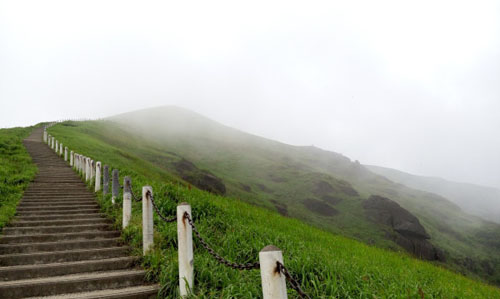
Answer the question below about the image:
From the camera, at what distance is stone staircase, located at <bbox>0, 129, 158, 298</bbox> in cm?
509

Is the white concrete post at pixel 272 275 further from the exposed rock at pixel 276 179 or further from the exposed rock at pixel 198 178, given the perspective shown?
the exposed rock at pixel 276 179

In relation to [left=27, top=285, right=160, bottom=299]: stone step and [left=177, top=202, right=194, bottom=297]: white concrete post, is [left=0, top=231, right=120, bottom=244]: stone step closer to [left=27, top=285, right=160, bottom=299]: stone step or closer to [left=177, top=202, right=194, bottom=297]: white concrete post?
[left=27, top=285, right=160, bottom=299]: stone step

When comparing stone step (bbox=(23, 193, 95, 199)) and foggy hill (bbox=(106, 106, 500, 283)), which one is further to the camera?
foggy hill (bbox=(106, 106, 500, 283))

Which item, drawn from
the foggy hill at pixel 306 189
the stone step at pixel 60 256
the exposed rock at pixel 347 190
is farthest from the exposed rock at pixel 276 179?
the stone step at pixel 60 256

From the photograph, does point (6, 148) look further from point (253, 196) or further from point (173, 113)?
point (173, 113)

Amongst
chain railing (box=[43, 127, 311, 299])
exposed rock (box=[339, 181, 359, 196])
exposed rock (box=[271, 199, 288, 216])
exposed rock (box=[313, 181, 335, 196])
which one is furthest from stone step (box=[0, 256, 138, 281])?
exposed rock (box=[339, 181, 359, 196])

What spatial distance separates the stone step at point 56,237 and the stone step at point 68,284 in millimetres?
2552

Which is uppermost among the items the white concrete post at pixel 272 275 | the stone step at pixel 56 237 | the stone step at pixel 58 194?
the white concrete post at pixel 272 275

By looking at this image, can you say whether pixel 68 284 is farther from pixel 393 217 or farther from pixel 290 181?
pixel 290 181

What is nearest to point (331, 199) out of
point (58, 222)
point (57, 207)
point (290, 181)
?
point (290, 181)

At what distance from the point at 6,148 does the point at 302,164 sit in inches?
5188

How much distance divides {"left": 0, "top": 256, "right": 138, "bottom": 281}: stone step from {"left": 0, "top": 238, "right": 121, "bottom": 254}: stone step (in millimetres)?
1308

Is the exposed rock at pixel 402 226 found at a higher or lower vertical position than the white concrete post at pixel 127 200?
lower

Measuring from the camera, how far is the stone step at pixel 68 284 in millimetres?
4980
